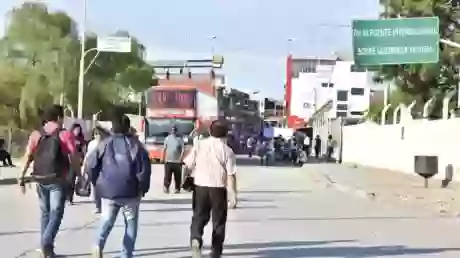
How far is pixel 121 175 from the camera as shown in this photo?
890 centimetres

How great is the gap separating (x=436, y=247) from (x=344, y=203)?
911 cm

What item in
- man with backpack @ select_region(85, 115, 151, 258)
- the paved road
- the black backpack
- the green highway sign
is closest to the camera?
man with backpack @ select_region(85, 115, 151, 258)

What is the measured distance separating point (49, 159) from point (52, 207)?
538 mm

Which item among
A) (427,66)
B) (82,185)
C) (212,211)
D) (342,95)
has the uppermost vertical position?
(342,95)

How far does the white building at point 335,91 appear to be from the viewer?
95738 mm

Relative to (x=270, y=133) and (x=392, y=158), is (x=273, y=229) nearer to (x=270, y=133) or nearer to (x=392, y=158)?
(x=392, y=158)

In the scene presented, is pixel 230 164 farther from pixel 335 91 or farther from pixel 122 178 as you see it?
pixel 335 91

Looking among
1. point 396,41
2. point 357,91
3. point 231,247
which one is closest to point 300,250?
point 231,247

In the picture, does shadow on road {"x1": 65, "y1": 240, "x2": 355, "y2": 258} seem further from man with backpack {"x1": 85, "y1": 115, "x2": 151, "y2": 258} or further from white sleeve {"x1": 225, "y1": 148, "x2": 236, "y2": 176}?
man with backpack {"x1": 85, "y1": 115, "x2": 151, "y2": 258}

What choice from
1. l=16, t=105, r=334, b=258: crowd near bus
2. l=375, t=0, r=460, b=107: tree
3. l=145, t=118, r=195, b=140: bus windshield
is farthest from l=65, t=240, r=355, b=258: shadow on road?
l=145, t=118, r=195, b=140: bus windshield

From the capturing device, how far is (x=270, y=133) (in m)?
97.4

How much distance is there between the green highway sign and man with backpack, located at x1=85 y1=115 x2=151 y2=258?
62.5 ft

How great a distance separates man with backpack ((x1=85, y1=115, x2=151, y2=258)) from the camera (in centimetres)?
891

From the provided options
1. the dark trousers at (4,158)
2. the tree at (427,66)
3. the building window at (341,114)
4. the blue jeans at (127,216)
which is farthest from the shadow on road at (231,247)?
the building window at (341,114)
